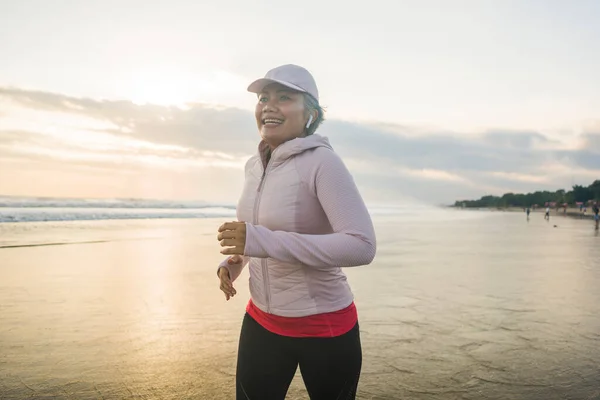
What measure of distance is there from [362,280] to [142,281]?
385cm

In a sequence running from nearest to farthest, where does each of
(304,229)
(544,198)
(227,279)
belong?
(304,229) → (227,279) → (544,198)

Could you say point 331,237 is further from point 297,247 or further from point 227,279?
point 227,279

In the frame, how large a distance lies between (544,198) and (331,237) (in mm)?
146683

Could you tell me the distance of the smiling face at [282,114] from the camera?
2115 millimetres

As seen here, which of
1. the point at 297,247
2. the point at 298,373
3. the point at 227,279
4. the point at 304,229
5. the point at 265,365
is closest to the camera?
the point at 297,247

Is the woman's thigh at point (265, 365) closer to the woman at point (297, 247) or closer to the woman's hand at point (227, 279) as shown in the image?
the woman at point (297, 247)

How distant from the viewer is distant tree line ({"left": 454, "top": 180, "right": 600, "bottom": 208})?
104 m

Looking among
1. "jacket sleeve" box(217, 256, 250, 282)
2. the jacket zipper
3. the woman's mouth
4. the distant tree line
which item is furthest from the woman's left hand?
the distant tree line

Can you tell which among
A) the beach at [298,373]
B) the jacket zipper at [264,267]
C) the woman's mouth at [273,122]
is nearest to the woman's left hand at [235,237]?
the jacket zipper at [264,267]

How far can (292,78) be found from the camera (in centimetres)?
206

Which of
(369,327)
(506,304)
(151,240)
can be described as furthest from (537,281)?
(151,240)

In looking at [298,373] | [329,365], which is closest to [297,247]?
[329,365]

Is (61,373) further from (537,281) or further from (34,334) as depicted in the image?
(537,281)

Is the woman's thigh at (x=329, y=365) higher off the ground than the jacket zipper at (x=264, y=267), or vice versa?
the jacket zipper at (x=264, y=267)
